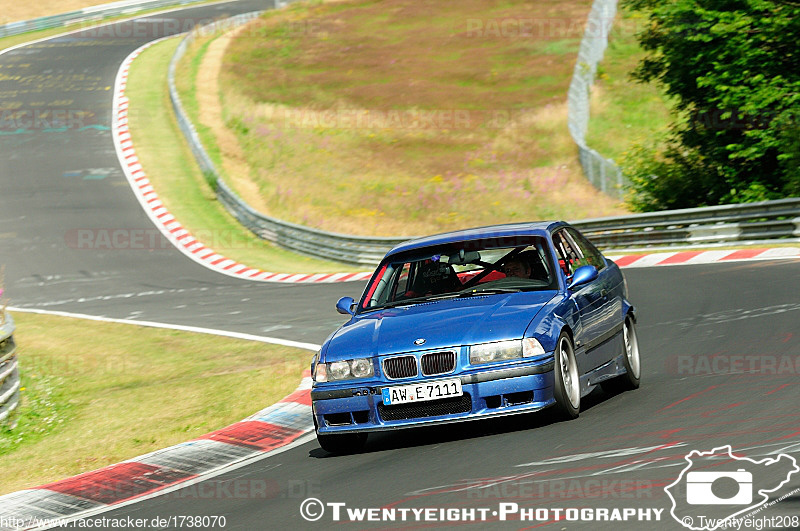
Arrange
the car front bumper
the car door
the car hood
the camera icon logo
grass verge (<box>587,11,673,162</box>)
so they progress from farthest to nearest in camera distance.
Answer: grass verge (<box>587,11,673,162</box>) < the car door < the car hood < the car front bumper < the camera icon logo

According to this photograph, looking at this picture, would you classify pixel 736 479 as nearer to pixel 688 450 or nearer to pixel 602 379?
pixel 688 450

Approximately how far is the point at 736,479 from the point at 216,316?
14.7 meters

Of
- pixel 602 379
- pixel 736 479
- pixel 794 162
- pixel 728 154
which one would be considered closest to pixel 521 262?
pixel 602 379

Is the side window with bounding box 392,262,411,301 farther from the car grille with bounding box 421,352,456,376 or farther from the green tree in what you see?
the green tree

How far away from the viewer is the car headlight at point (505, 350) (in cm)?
784

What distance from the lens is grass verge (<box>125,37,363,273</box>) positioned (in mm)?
29172

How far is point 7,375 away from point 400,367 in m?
6.02

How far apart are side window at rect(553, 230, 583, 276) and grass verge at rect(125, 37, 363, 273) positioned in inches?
668

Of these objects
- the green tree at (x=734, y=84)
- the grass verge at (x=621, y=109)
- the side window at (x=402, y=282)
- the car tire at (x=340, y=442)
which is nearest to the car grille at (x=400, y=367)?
the car tire at (x=340, y=442)

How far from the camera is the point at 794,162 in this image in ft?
74.5

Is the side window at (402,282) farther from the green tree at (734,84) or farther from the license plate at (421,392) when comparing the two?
the green tree at (734,84)

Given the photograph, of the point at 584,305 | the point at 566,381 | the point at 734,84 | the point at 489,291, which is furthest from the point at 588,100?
the point at 566,381

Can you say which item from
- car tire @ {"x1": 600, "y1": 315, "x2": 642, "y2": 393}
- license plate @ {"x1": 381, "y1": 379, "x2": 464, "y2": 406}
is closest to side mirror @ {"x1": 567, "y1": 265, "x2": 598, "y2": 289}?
car tire @ {"x1": 600, "y1": 315, "x2": 642, "y2": 393}

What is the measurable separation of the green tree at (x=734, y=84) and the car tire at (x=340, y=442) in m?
16.5
